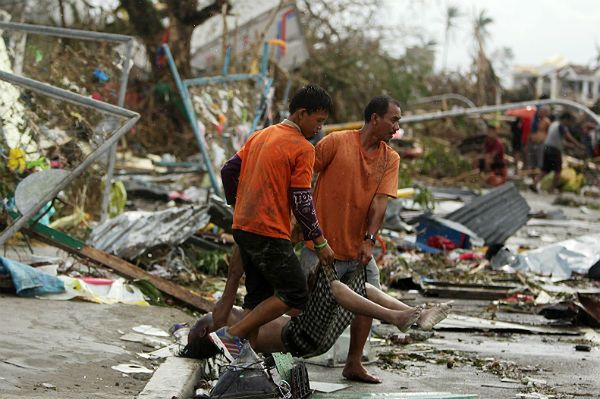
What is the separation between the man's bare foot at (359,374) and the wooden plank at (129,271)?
202cm

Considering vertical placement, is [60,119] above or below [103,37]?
below

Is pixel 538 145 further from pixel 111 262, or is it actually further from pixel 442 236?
pixel 111 262

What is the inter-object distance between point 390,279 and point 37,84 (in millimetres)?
4191

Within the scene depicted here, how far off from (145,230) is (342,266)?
3.77 m

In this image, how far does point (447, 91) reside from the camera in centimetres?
3616

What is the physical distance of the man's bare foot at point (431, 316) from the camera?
615 cm

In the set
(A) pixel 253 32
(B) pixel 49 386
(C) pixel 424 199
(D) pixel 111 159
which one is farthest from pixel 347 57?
(B) pixel 49 386

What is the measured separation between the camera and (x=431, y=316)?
617 cm

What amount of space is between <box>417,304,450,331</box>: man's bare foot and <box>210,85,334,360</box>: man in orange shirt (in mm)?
587

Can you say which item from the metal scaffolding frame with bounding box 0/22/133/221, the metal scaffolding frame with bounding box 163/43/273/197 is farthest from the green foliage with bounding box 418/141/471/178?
the metal scaffolding frame with bounding box 0/22/133/221

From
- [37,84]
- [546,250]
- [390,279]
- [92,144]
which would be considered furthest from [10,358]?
[546,250]

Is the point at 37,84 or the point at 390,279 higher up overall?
the point at 37,84

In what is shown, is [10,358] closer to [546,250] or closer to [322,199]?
[322,199]

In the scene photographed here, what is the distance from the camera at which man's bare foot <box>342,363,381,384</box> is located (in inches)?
265
